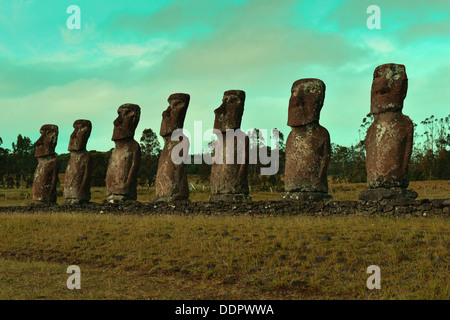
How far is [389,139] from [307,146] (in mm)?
2345

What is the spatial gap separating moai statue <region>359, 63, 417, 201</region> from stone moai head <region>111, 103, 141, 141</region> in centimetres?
885

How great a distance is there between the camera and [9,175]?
5641 cm

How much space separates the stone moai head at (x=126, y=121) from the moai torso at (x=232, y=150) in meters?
3.66

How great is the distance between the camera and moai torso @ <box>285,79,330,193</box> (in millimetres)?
13859

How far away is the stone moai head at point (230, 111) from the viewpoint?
52.1 ft

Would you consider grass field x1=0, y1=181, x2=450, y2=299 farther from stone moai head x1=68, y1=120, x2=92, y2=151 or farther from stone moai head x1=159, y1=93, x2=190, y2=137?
stone moai head x1=68, y1=120, x2=92, y2=151

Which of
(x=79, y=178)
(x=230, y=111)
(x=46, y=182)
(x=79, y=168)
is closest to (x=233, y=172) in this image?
(x=230, y=111)

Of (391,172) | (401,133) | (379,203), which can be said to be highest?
(401,133)

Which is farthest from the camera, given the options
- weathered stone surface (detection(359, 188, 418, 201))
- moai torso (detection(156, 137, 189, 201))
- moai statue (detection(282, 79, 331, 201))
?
moai torso (detection(156, 137, 189, 201))

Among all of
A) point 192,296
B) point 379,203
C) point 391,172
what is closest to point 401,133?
point 391,172

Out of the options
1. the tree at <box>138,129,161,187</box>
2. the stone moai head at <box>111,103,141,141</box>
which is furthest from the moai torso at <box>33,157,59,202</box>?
the tree at <box>138,129,161,187</box>

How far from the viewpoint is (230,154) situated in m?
15.7
